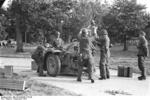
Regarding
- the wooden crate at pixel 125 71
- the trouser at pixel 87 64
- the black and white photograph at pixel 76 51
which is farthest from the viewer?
the wooden crate at pixel 125 71

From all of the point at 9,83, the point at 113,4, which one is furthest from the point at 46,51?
the point at 113,4

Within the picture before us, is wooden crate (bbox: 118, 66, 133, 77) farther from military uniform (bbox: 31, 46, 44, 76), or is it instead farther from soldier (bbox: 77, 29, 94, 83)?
military uniform (bbox: 31, 46, 44, 76)

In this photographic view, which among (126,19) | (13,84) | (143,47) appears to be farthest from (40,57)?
(126,19)

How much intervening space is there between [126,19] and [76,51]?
2467 cm

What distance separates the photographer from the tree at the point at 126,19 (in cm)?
3534

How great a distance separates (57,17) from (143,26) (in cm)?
1053

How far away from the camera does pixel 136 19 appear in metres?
35.7

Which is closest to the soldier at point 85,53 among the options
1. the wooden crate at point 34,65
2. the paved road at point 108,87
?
the paved road at point 108,87

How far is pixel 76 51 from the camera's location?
12.3 meters

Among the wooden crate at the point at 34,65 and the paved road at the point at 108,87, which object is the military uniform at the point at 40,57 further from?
the paved road at the point at 108,87

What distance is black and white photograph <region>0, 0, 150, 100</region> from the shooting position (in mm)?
9148

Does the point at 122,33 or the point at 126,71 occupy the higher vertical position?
the point at 122,33

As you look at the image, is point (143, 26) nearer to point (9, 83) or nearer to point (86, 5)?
point (86, 5)

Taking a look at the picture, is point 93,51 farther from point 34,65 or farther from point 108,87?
point 34,65
